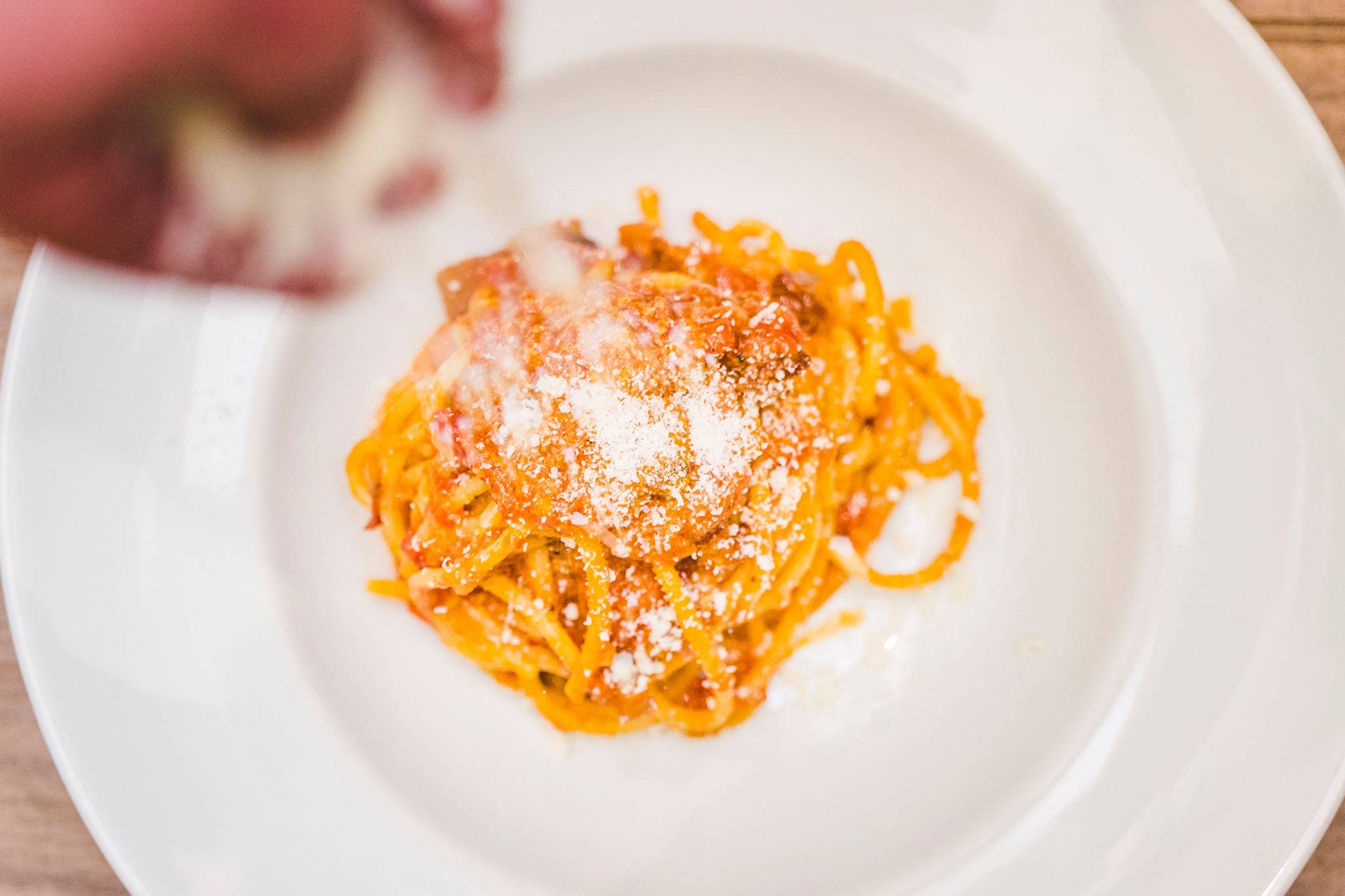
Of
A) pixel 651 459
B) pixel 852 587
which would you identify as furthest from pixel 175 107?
pixel 852 587

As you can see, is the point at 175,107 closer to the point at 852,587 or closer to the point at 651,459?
the point at 651,459

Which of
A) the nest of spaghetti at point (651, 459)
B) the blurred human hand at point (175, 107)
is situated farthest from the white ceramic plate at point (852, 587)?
the blurred human hand at point (175, 107)

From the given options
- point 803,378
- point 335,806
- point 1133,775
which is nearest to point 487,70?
point 803,378

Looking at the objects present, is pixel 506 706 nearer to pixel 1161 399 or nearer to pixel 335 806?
pixel 335 806

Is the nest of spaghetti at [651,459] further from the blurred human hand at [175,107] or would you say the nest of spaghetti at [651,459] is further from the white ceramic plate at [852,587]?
the blurred human hand at [175,107]

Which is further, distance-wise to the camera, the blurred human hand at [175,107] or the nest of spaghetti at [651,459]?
the nest of spaghetti at [651,459]
